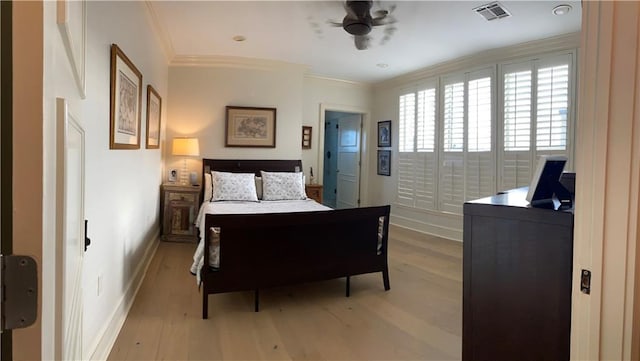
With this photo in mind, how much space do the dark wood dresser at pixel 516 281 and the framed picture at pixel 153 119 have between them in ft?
11.0

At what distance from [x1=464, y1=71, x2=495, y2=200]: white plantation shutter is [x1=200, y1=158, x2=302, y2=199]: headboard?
254 centimetres

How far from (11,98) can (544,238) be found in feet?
4.60

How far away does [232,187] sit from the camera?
4.77 meters

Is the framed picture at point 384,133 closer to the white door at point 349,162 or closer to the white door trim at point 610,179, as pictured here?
the white door at point 349,162

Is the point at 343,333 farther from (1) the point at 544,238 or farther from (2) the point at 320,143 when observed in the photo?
(2) the point at 320,143

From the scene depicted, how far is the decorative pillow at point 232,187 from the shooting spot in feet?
15.5

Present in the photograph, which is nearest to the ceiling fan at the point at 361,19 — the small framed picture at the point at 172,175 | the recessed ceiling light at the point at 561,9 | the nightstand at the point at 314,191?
the recessed ceiling light at the point at 561,9

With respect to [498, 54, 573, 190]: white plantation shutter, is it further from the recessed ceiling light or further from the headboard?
the headboard

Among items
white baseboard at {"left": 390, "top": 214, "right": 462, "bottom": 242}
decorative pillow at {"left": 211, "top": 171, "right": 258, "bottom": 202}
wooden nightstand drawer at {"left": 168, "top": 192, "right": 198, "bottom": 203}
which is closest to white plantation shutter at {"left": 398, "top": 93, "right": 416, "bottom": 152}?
white baseboard at {"left": 390, "top": 214, "right": 462, "bottom": 242}

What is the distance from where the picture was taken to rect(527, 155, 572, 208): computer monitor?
1.35m

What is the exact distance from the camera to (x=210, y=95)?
17.5ft

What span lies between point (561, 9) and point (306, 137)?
13.1 feet

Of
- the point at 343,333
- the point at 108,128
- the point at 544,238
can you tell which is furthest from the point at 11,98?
the point at 343,333

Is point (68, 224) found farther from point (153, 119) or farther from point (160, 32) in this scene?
point (160, 32)
